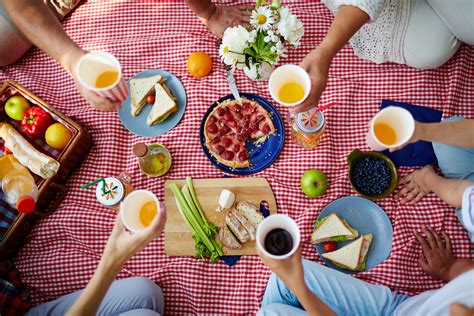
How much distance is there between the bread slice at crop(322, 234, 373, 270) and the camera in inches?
66.1

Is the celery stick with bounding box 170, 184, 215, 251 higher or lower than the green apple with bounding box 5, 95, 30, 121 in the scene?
lower

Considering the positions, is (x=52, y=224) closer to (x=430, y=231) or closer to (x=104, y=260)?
(x=104, y=260)

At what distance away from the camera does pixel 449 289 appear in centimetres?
125

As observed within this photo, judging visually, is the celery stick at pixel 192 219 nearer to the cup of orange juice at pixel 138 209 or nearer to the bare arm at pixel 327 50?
the cup of orange juice at pixel 138 209

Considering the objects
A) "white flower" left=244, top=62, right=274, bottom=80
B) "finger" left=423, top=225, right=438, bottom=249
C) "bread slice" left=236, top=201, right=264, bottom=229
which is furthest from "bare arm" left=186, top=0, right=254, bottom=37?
"finger" left=423, top=225, right=438, bottom=249

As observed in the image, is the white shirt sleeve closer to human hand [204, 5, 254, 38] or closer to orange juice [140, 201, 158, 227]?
human hand [204, 5, 254, 38]

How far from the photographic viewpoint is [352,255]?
5.51 ft

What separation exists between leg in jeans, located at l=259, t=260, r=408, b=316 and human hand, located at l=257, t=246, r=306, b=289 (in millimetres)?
342

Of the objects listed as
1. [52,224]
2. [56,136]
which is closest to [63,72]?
[56,136]

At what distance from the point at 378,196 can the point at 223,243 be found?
28.4 inches

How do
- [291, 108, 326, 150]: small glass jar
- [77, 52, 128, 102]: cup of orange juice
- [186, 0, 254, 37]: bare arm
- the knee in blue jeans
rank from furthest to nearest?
[186, 0, 254, 37]: bare arm → [291, 108, 326, 150]: small glass jar → the knee in blue jeans → [77, 52, 128, 102]: cup of orange juice

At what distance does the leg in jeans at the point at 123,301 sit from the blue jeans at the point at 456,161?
1.39m

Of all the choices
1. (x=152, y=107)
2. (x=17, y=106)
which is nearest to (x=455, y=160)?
(x=152, y=107)

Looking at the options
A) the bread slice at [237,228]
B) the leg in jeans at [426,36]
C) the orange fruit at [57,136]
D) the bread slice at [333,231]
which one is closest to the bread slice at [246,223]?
the bread slice at [237,228]
